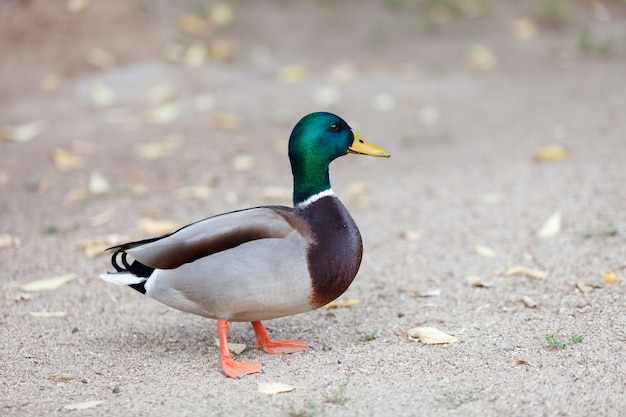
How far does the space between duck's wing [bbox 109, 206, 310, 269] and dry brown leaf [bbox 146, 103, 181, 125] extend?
3983mm

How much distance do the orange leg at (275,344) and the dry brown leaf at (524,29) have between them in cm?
726

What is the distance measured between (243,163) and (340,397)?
3657 millimetres

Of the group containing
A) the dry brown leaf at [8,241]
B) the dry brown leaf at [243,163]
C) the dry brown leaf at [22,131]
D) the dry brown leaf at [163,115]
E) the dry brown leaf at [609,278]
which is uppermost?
the dry brown leaf at [609,278]

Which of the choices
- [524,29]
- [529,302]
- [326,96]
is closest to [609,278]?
[529,302]

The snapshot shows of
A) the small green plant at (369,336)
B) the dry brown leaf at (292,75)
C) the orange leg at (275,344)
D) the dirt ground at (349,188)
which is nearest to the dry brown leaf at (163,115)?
the dirt ground at (349,188)

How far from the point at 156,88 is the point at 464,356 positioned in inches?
218

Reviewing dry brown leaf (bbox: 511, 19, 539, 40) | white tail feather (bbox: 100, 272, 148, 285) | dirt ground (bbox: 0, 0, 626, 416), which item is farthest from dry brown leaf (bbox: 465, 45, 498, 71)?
white tail feather (bbox: 100, 272, 148, 285)

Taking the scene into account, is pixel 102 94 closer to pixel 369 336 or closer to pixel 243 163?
pixel 243 163

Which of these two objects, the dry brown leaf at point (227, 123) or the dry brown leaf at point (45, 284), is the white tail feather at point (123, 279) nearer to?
the dry brown leaf at point (45, 284)

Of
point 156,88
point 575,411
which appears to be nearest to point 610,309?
point 575,411

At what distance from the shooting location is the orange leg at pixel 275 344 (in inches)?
137

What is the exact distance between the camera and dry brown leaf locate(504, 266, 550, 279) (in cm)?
413

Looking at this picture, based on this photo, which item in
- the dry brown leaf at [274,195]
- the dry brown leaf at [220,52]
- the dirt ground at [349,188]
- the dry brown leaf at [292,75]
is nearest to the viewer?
the dirt ground at [349,188]

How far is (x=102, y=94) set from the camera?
7.97 m
